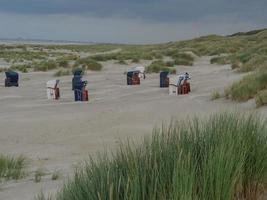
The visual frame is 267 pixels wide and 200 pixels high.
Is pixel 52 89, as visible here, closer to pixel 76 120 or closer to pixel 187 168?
pixel 76 120

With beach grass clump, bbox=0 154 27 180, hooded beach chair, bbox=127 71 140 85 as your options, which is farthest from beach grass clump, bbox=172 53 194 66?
beach grass clump, bbox=0 154 27 180

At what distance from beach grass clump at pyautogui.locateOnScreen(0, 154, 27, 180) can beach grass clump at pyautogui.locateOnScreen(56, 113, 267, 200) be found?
9.57ft

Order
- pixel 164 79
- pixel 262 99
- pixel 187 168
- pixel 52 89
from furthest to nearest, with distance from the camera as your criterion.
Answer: pixel 164 79
pixel 52 89
pixel 262 99
pixel 187 168

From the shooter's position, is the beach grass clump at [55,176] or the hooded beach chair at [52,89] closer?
the beach grass clump at [55,176]

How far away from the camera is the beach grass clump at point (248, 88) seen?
12.0 meters

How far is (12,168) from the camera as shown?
675cm

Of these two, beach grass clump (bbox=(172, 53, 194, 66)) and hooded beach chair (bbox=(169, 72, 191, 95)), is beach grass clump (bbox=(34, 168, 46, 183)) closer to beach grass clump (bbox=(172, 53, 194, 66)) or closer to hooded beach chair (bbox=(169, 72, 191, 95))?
hooded beach chair (bbox=(169, 72, 191, 95))

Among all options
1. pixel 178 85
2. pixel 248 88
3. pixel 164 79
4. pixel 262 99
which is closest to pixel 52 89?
pixel 178 85

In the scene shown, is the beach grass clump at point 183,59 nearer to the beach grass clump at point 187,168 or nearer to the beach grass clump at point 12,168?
the beach grass clump at point 12,168

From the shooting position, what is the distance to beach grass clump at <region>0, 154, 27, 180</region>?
6368 millimetres

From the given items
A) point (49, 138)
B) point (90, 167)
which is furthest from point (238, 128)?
point (49, 138)

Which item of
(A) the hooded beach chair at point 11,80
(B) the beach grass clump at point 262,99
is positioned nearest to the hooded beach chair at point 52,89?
(A) the hooded beach chair at point 11,80

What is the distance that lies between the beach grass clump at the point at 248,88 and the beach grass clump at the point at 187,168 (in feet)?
25.5

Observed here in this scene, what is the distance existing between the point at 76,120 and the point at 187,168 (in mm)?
8645
